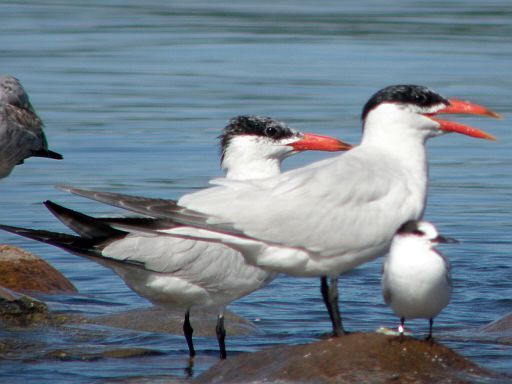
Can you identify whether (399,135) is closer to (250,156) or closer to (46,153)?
(250,156)

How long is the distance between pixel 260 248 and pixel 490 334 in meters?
2.36

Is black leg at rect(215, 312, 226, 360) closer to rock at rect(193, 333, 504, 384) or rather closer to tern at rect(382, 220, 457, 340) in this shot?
rock at rect(193, 333, 504, 384)

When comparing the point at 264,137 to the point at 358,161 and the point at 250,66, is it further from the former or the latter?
the point at 250,66

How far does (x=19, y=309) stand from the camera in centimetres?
882

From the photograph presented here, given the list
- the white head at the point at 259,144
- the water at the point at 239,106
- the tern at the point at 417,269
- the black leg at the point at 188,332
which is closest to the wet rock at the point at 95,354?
the water at the point at 239,106

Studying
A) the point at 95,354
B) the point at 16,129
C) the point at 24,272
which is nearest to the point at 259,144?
the point at 95,354

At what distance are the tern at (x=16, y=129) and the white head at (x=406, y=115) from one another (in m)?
3.80

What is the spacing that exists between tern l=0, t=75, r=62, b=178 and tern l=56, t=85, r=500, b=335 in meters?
3.44

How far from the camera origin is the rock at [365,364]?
21.5 ft

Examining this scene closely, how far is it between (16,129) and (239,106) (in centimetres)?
558

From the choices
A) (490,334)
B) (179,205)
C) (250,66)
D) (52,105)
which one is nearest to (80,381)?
(179,205)

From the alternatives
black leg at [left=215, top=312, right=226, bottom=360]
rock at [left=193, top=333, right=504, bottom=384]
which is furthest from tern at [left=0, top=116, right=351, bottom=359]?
rock at [left=193, top=333, right=504, bottom=384]

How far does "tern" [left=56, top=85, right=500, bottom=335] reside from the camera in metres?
6.70

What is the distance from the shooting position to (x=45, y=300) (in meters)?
9.54
